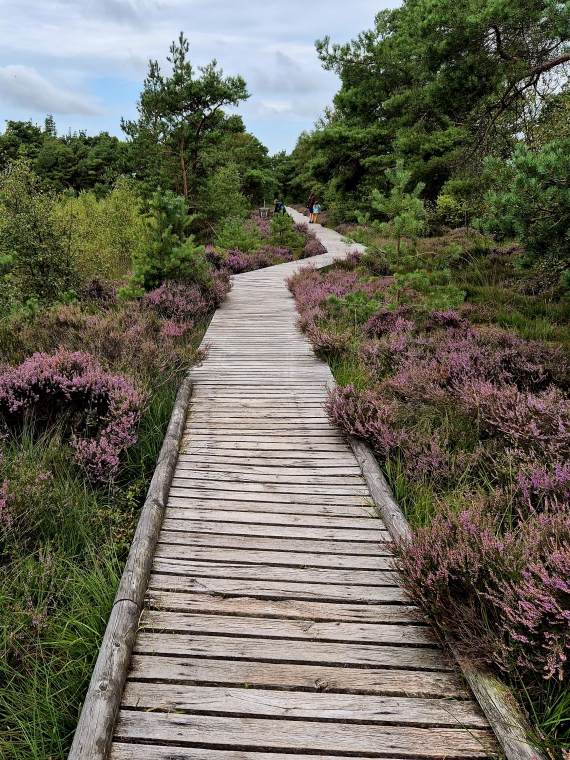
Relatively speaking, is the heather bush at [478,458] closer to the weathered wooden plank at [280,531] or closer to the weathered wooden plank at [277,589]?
the weathered wooden plank at [277,589]

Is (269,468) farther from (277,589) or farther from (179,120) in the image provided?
(179,120)

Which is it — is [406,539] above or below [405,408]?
below

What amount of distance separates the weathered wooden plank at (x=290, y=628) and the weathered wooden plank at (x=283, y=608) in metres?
0.04

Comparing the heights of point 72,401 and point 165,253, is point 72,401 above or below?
below

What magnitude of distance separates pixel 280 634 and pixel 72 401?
3.14 metres

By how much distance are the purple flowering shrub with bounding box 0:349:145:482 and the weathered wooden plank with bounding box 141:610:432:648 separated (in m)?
1.89

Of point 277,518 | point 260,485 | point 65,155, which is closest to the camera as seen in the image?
point 277,518

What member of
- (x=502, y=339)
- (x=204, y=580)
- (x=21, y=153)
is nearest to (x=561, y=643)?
(x=204, y=580)

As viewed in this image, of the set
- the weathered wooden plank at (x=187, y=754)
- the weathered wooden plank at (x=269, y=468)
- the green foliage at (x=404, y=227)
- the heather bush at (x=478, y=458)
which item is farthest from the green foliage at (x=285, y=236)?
the weathered wooden plank at (x=187, y=754)

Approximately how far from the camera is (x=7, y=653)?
241 centimetres

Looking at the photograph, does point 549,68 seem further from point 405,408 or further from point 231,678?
point 231,678

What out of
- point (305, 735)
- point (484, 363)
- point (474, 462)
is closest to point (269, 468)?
point (474, 462)

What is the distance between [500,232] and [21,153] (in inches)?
366

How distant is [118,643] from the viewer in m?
2.34
